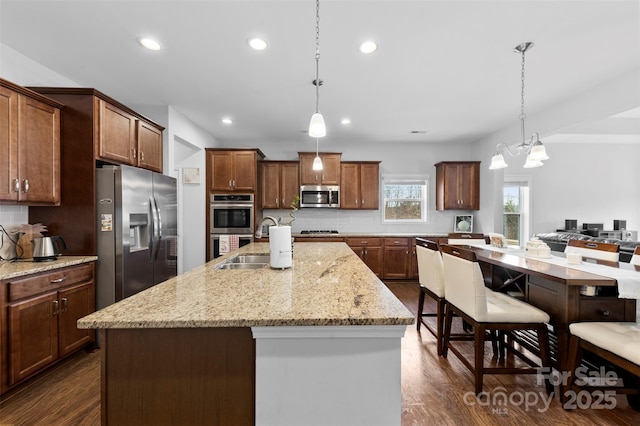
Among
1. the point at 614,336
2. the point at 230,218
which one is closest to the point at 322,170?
the point at 230,218

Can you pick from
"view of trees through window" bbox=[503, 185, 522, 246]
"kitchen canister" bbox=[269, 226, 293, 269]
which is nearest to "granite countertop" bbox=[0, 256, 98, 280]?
"kitchen canister" bbox=[269, 226, 293, 269]

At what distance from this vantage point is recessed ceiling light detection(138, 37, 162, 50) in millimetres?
2352

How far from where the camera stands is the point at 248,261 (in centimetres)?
255

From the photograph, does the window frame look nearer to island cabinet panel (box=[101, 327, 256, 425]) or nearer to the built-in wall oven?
the built-in wall oven

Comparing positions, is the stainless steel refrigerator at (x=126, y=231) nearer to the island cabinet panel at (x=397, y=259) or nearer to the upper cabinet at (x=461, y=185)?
A: the island cabinet panel at (x=397, y=259)

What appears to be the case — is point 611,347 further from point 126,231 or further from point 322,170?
point 322,170

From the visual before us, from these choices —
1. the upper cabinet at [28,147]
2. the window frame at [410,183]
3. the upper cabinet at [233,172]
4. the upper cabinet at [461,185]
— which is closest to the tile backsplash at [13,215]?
the upper cabinet at [28,147]

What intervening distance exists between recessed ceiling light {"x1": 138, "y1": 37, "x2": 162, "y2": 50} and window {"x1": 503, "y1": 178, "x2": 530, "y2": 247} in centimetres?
685

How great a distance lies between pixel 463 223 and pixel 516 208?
1.72 metres

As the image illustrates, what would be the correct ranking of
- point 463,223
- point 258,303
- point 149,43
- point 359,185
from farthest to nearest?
point 463,223, point 359,185, point 149,43, point 258,303

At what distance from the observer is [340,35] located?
2285 mm

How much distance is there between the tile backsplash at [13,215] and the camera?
7.77 feet

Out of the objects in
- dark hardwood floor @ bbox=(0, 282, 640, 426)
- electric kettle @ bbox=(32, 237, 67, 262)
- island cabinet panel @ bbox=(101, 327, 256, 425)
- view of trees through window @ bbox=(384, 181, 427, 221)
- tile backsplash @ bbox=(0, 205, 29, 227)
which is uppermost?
view of trees through window @ bbox=(384, 181, 427, 221)

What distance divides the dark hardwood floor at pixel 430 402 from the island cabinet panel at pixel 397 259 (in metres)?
2.87
